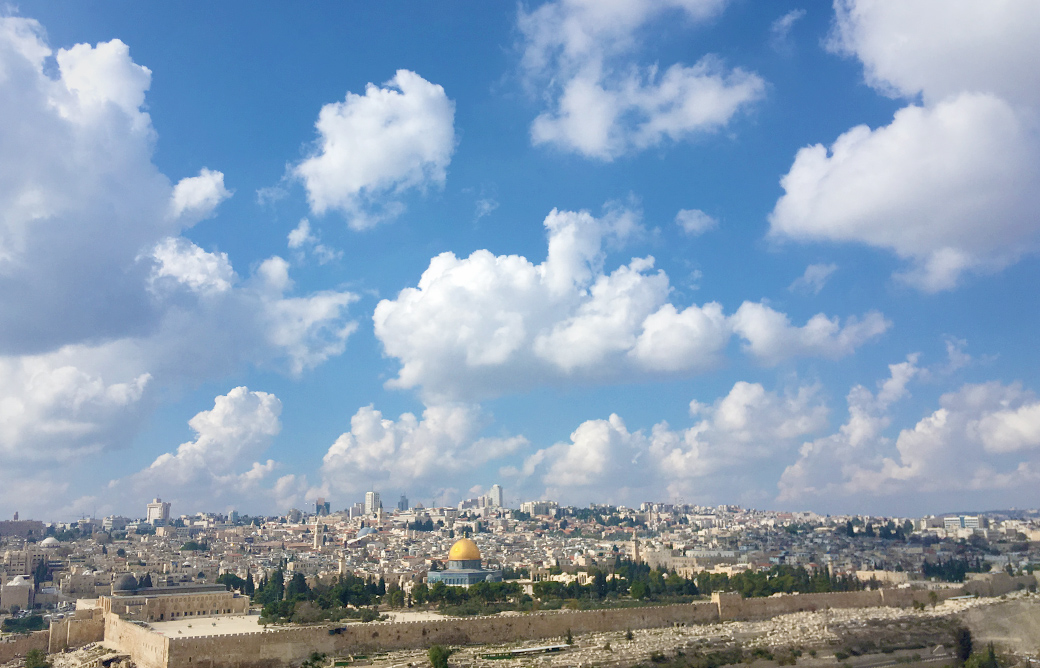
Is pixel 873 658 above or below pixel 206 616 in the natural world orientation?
below

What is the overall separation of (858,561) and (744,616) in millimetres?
30512

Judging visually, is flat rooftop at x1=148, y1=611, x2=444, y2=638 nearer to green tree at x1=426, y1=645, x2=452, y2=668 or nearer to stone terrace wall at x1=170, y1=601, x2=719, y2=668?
stone terrace wall at x1=170, y1=601, x2=719, y2=668

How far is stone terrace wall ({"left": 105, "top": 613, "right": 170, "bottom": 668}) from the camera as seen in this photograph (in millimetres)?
27625

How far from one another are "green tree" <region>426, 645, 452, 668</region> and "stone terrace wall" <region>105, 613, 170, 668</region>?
8.34m

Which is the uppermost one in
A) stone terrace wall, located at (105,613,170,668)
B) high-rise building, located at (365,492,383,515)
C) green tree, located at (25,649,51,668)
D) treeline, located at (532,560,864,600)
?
high-rise building, located at (365,492,383,515)

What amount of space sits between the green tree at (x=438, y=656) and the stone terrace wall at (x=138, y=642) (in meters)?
8.34

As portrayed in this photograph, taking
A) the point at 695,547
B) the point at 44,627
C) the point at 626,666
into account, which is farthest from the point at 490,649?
the point at 695,547

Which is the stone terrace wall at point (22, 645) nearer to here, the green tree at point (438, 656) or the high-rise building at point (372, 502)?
the green tree at point (438, 656)

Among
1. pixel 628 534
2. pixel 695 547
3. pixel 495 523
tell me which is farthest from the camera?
pixel 495 523

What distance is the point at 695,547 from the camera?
81.3 m

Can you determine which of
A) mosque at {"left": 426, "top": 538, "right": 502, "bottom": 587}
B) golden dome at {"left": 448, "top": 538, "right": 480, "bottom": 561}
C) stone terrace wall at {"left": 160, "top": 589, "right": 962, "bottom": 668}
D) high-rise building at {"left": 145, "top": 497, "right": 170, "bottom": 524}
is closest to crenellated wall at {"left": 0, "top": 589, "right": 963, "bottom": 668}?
stone terrace wall at {"left": 160, "top": 589, "right": 962, "bottom": 668}

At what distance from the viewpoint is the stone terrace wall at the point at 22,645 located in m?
32.7

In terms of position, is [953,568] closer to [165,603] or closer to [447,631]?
[447,631]

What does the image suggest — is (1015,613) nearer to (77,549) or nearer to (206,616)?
(206,616)
